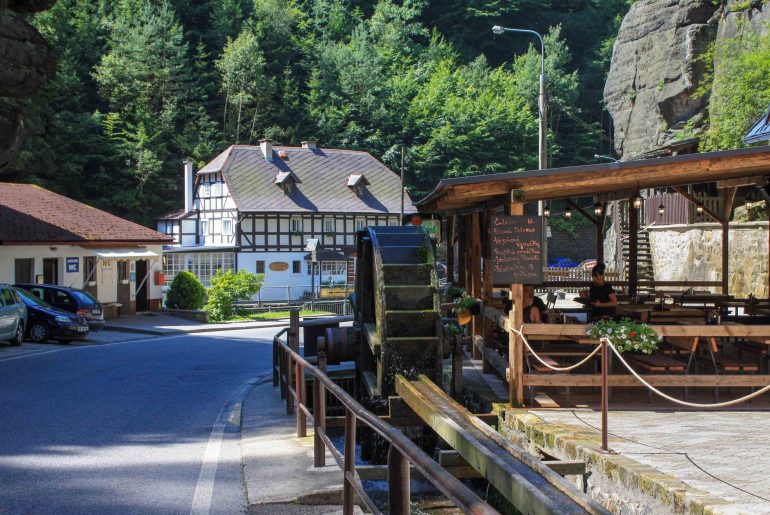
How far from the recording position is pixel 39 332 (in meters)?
25.1

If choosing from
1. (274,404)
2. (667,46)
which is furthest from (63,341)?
(667,46)

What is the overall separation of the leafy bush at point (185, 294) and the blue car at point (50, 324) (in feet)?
39.4

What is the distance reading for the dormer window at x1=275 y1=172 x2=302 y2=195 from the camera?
56.2 meters

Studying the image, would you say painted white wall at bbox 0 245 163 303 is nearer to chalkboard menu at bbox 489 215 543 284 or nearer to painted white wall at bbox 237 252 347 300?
painted white wall at bbox 237 252 347 300

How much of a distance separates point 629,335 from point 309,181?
156 ft

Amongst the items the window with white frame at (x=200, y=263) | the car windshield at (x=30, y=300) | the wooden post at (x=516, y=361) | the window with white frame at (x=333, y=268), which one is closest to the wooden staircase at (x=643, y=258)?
the window with white frame at (x=333, y=268)

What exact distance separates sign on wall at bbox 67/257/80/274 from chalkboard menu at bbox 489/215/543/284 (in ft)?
80.1

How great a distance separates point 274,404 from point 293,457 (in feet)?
15.7

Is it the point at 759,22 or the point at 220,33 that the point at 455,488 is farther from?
the point at 220,33

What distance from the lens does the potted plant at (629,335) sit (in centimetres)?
1101

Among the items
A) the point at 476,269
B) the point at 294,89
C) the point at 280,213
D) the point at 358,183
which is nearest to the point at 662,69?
the point at 358,183

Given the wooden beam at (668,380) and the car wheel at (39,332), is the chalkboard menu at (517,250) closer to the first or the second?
the wooden beam at (668,380)

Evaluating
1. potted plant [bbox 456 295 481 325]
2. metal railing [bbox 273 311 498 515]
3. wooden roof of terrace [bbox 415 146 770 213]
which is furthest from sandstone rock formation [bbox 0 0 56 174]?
metal railing [bbox 273 311 498 515]

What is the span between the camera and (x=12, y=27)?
24.0 m
